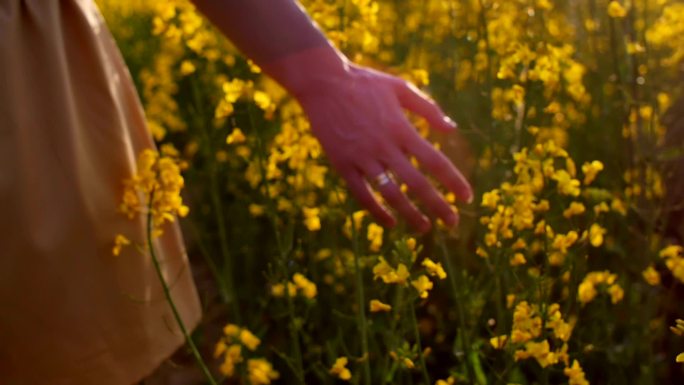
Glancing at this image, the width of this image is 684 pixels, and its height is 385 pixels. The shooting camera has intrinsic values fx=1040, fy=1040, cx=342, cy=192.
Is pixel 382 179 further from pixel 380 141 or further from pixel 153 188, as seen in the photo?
pixel 153 188

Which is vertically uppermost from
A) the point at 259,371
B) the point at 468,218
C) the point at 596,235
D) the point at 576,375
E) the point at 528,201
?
Answer: the point at 528,201

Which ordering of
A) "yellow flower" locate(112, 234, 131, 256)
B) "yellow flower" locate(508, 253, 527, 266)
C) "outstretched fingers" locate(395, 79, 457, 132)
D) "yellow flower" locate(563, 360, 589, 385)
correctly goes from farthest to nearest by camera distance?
"yellow flower" locate(508, 253, 527, 266)
"yellow flower" locate(563, 360, 589, 385)
"yellow flower" locate(112, 234, 131, 256)
"outstretched fingers" locate(395, 79, 457, 132)

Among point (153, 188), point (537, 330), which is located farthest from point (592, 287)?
point (153, 188)

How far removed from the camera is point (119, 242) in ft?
5.21

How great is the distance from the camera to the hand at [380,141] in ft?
3.63

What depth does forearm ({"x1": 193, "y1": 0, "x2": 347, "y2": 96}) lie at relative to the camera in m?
1.21

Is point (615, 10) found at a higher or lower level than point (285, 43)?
lower

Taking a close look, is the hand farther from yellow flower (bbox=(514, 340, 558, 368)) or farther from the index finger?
yellow flower (bbox=(514, 340, 558, 368))

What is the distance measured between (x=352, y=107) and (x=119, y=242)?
1.89 feet

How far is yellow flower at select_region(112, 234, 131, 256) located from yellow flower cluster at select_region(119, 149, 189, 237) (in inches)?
1.4

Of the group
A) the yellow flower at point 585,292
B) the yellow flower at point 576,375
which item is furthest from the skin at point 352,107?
the yellow flower at point 585,292

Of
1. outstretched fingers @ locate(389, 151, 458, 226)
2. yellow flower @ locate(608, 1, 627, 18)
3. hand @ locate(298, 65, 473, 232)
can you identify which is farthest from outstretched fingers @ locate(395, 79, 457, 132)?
yellow flower @ locate(608, 1, 627, 18)

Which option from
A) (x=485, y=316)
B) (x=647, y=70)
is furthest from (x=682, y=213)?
(x=485, y=316)

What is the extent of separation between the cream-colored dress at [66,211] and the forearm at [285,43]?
0.36 metres
